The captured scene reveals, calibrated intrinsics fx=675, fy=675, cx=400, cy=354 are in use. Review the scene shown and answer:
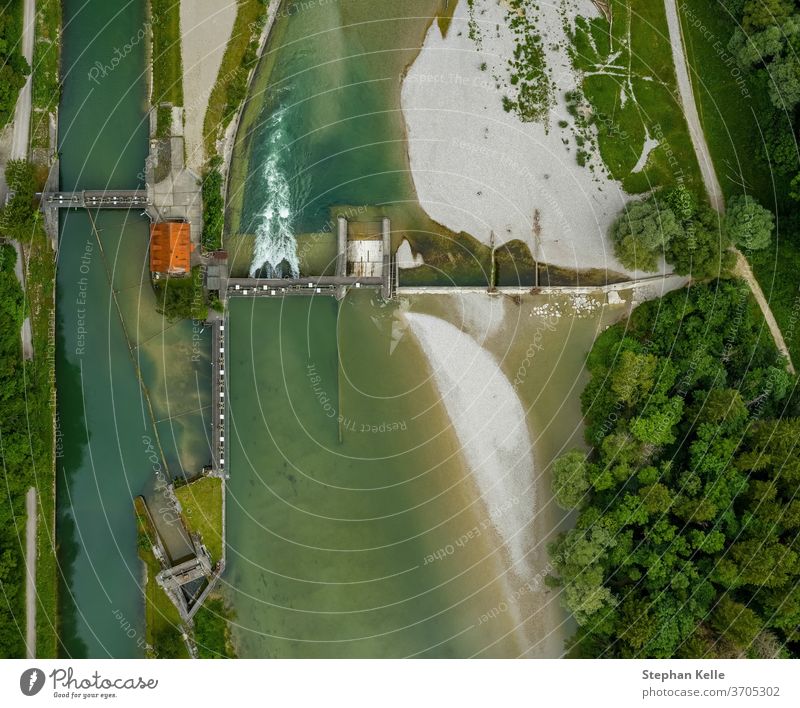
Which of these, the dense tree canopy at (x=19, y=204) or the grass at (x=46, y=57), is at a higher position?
the grass at (x=46, y=57)

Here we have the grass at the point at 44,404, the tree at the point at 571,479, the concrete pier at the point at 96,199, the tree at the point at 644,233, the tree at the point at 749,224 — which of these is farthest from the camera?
the concrete pier at the point at 96,199

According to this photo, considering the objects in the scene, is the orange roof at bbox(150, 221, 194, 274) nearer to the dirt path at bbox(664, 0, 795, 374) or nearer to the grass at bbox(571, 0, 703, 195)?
the grass at bbox(571, 0, 703, 195)

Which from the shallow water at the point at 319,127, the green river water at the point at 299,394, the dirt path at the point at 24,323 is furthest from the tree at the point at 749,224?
the dirt path at the point at 24,323

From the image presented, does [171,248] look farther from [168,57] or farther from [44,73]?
[44,73]

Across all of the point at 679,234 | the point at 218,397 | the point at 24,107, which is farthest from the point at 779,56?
the point at 24,107

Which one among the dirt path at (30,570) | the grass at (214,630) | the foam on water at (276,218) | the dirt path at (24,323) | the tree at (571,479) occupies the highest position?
the foam on water at (276,218)

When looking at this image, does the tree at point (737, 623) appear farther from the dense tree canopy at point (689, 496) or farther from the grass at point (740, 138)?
the grass at point (740, 138)
